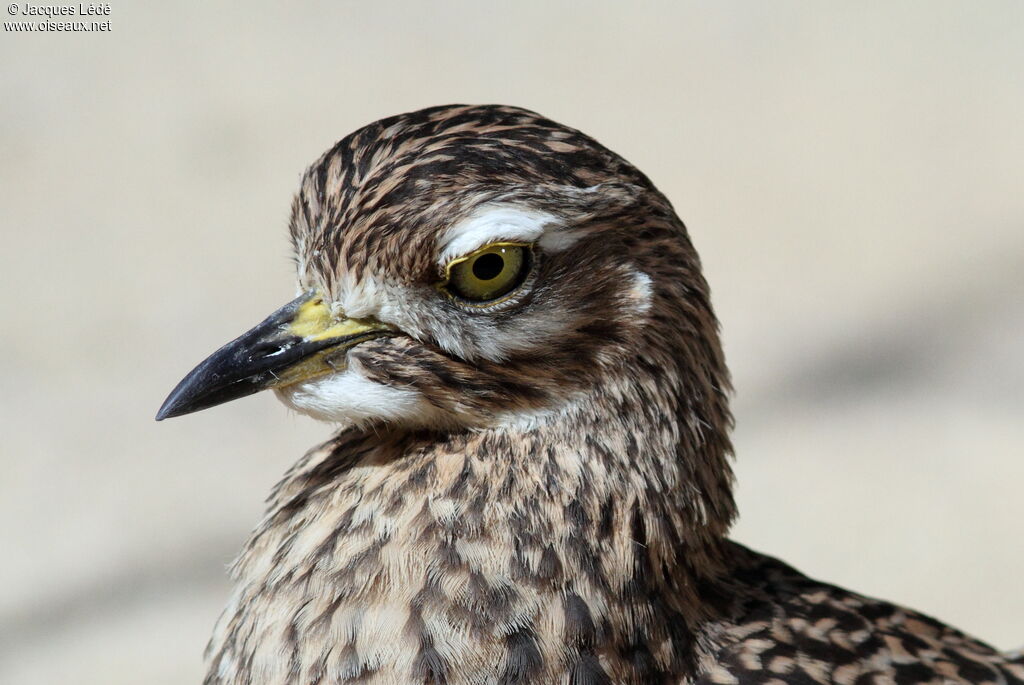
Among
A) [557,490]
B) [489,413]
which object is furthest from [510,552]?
[489,413]

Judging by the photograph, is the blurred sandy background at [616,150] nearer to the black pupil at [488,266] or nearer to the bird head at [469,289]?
the bird head at [469,289]

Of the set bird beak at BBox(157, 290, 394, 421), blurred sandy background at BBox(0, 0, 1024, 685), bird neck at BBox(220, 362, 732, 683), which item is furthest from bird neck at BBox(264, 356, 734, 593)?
blurred sandy background at BBox(0, 0, 1024, 685)

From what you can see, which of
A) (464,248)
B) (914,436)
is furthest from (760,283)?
(464,248)

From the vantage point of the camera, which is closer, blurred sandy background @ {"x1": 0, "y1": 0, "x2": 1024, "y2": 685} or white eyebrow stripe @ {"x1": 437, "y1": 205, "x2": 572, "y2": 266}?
white eyebrow stripe @ {"x1": 437, "y1": 205, "x2": 572, "y2": 266}

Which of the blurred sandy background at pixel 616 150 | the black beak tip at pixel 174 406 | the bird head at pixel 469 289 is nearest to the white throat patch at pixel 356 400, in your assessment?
the bird head at pixel 469 289

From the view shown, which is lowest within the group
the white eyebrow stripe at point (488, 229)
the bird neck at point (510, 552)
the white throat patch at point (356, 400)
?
the bird neck at point (510, 552)

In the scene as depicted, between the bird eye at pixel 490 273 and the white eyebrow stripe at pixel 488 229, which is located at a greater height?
the white eyebrow stripe at pixel 488 229

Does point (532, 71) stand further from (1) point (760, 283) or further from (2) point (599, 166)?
(2) point (599, 166)

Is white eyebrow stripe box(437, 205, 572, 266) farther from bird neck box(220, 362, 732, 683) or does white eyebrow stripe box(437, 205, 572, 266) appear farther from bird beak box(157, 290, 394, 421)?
bird neck box(220, 362, 732, 683)
